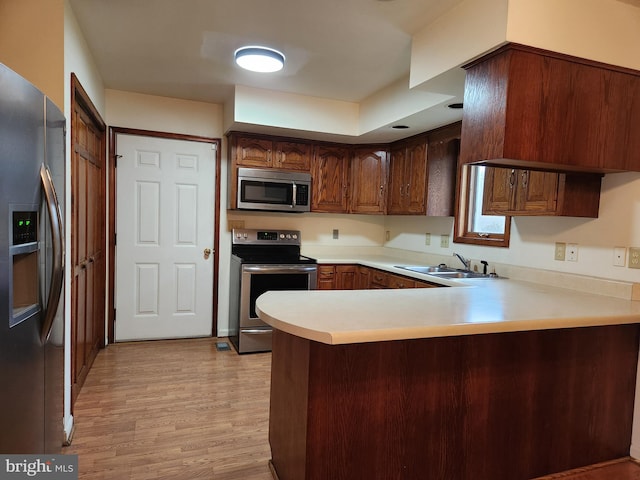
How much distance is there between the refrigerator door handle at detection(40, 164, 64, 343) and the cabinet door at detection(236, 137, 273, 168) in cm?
250

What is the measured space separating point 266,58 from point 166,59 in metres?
0.82

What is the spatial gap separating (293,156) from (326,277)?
130 centimetres

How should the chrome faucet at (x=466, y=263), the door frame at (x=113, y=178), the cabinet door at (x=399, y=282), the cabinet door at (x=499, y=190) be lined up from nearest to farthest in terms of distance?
the cabinet door at (x=499, y=190) < the cabinet door at (x=399, y=282) < the chrome faucet at (x=466, y=263) < the door frame at (x=113, y=178)

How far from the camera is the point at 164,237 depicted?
158 inches

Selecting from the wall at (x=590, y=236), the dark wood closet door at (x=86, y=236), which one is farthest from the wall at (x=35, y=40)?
the wall at (x=590, y=236)

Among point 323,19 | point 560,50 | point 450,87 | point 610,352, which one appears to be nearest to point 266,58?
point 323,19

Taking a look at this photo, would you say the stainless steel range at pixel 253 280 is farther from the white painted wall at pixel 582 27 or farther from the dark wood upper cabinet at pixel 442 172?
the white painted wall at pixel 582 27

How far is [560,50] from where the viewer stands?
1915 millimetres

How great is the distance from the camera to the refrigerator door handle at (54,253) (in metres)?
1.42

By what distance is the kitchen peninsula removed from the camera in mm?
1548

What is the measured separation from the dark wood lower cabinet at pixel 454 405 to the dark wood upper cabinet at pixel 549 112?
2.93ft

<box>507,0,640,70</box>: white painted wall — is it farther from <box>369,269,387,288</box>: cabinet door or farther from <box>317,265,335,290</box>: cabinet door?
<box>317,265,335,290</box>: cabinet door

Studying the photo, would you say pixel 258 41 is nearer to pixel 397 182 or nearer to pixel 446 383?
pixel 397 182

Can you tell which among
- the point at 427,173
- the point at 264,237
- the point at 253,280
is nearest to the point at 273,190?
the point at 264,237
